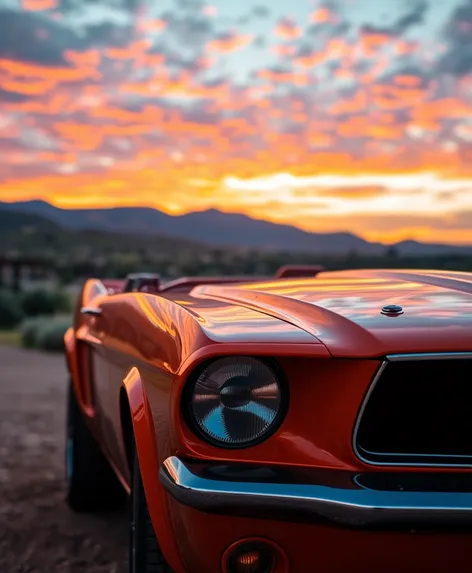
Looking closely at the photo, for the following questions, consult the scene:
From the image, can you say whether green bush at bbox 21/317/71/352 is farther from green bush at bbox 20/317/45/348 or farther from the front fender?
the front fender

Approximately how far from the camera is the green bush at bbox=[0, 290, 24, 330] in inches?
842

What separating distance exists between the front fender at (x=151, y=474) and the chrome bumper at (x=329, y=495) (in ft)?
0.59

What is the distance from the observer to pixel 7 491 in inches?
198

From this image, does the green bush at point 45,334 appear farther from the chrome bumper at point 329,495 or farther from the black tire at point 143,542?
the chrome bumper at point 329,495

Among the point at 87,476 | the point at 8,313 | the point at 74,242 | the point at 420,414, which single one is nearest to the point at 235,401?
the point at 420,414

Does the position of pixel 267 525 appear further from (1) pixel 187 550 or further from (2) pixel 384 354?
(2) pixel 384 354

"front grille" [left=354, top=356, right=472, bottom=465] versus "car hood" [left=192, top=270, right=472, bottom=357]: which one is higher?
"car hood" [left=192, top=270, right=472, bottom=357]

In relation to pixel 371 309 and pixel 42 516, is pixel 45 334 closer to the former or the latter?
pixel 42 516

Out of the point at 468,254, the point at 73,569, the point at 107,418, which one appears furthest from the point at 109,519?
the point at 468,254

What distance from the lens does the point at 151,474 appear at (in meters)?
2.62

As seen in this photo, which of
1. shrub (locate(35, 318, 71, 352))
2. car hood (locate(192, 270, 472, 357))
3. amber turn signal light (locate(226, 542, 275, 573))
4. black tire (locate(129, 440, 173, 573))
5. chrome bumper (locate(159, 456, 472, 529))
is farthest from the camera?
shrub (locate(35, 318, 71, 352))

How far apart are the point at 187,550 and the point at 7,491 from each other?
2913 mm

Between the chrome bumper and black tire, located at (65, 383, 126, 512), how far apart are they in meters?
2.30

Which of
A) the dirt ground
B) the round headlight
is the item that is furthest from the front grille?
the dirt ground
